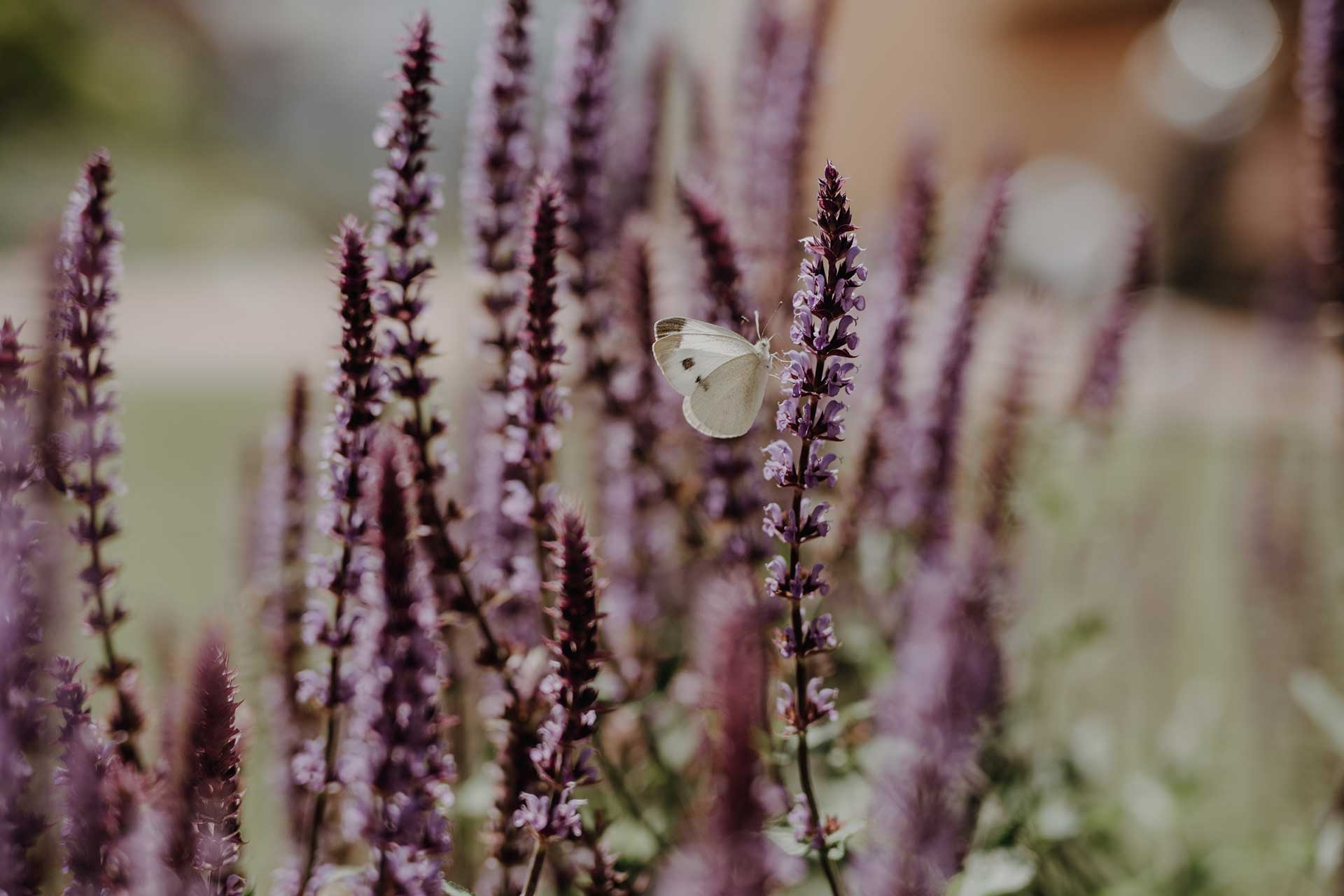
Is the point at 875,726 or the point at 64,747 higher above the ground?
the point at 64,747

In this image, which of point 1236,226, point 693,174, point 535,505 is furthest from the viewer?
point 1236,226

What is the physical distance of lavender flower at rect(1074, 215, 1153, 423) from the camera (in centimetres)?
187

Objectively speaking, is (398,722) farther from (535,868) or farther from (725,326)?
(725,326)

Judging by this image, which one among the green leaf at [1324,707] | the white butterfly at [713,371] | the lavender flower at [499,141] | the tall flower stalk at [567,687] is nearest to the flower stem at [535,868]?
the tall flower stalk at [567,687]

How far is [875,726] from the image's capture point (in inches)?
65.8

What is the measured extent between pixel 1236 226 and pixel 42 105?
42.8ft

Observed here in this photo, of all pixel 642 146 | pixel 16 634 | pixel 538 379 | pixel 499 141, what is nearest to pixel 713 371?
pixel 538 379

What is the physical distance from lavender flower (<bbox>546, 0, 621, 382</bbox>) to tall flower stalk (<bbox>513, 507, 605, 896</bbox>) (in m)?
0.68

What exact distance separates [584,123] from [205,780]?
1.01m

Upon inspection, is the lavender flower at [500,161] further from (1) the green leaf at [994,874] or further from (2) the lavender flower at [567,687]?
(1) the green leaf at [994,874]

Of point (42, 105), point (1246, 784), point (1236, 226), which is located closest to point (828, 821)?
point (1246, 784)

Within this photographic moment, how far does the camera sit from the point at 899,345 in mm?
1678

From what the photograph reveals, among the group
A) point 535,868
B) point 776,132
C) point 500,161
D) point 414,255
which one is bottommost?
point 535,868

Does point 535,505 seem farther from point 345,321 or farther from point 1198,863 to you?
point 1198,863
